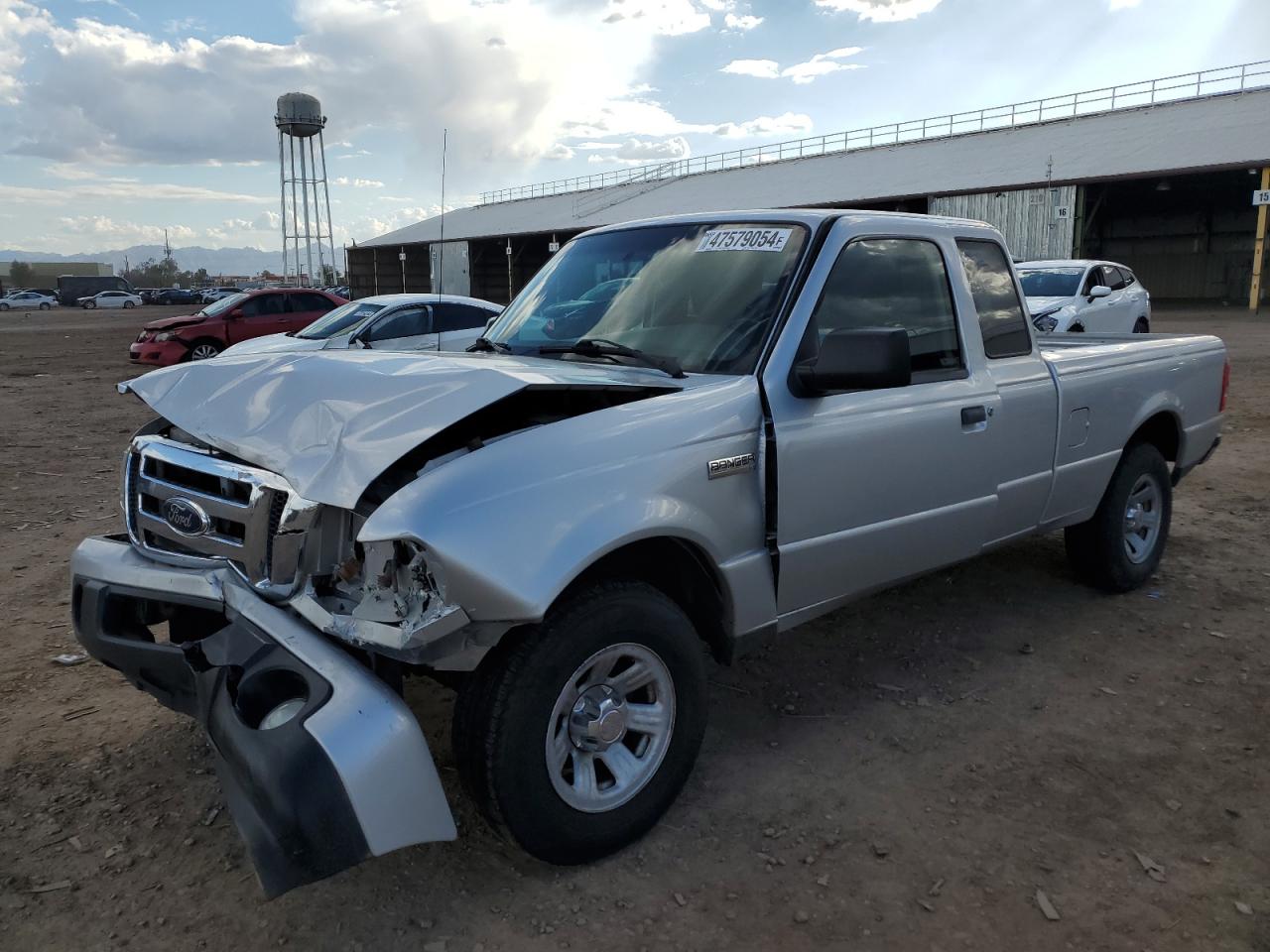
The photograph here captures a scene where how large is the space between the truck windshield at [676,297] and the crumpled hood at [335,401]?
0.26m

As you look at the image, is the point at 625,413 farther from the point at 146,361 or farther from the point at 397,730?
the point at 146,361

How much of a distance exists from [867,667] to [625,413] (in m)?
2.16

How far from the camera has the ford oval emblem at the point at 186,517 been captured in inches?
114

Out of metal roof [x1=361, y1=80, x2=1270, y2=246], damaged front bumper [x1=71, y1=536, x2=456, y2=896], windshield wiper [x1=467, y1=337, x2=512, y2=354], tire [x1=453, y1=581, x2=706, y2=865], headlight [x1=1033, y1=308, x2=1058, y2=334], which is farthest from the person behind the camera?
metal roof [x1=361, y1=80, x2=1270, y2=246]

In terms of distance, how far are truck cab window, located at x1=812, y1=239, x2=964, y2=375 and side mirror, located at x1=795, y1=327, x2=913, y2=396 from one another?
34cm

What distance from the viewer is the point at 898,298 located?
150 inches

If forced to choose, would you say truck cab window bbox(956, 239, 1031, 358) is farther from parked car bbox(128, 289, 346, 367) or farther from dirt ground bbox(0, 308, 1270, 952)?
parked car bbox(128, 289, 346, 367)

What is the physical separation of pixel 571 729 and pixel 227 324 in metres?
17.6

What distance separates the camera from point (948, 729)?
374 cm

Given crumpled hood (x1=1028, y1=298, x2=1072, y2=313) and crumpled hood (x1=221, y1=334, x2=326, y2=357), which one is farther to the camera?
crumpled hood (x1=1028, y1=298, x2=1072, y2=313)

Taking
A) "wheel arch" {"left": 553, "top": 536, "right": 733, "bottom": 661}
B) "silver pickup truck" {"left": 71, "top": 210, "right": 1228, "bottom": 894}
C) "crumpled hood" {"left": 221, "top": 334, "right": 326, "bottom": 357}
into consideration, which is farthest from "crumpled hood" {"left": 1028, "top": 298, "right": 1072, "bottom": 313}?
"wheel arch" {"left": 553, "top": 536, "right": 733, "bottom": 661}

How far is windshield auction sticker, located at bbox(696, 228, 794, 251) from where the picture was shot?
357 cm

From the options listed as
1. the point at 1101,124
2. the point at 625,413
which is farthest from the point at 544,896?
the point at 1101,124

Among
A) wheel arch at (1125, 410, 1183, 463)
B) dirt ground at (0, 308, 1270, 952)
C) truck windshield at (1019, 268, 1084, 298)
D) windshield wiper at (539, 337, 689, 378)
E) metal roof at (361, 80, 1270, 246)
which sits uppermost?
metal roof at (361, 80, 1270, 246)
